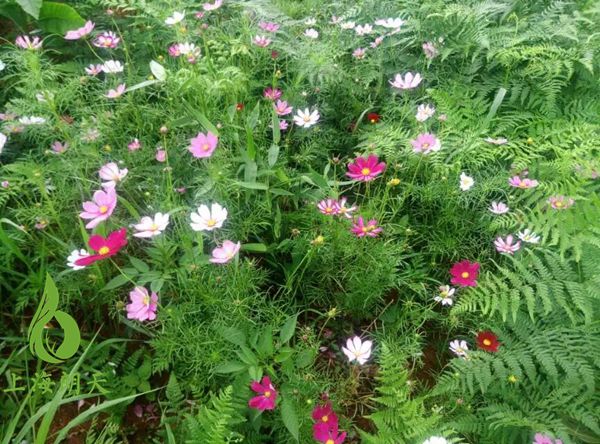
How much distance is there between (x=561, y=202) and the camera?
1498mm

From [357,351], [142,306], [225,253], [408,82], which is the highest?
[408,82]

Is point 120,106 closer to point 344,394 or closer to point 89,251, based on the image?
point 89,251

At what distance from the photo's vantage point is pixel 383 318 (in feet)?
5.33

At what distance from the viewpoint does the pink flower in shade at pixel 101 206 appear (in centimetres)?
133

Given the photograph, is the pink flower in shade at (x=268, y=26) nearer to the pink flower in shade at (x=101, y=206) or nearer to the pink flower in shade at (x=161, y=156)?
the pink flower in shade at (x=161, y=156)

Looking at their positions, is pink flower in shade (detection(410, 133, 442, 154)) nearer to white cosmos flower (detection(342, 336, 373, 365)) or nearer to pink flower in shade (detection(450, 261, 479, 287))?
pink flower in shade (detection(450, 261, 479, 287))

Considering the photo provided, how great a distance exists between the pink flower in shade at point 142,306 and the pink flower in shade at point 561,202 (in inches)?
46.9

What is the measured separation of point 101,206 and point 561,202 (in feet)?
4.42

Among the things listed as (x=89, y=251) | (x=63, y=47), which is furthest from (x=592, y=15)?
(x=63, y=47)

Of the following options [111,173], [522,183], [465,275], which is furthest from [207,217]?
[522,183]

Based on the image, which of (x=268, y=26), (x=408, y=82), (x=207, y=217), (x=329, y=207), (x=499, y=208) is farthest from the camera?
(x=268, y=26)

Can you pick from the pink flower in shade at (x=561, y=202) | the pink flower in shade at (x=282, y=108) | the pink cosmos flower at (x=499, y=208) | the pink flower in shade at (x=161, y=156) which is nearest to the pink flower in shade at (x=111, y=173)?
the pink flower in shade at (x=161, y=156)

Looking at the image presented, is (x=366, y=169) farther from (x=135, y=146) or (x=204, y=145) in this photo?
(x=135, y=146)

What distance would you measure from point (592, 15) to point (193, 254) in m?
1.98
